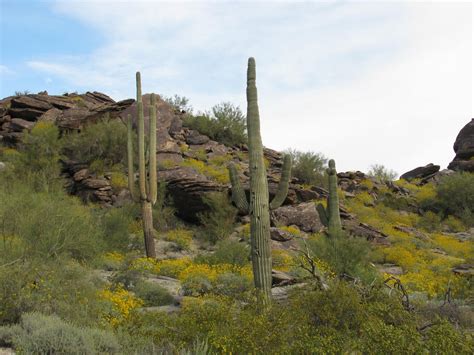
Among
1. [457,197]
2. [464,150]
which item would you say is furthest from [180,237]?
[464,150]

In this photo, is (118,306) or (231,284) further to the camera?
(231,284)

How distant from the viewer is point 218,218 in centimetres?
1905

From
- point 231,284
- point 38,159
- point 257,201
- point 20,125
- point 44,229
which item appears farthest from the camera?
point 20,125

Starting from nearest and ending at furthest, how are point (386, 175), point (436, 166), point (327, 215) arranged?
1. point (327, 215)
2. point (436, 166)
3. point (386, 175)

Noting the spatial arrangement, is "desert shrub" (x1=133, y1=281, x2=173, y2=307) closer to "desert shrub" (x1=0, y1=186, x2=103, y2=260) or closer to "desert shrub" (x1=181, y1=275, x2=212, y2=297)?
"desert shrub" (x1=181, y1=275, x2=212, y2=297)

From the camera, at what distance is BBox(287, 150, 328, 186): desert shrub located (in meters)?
27.8

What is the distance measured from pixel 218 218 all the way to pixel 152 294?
854 centimetres

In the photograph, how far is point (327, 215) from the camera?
51.8ft

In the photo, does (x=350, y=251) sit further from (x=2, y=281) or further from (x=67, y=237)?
(x=2, y=281)

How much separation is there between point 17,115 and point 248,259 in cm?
1753

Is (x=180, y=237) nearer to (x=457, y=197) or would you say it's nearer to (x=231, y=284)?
(x=231, y=284)

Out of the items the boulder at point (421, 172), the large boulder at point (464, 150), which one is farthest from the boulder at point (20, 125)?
the large boulder at point (464, 150)

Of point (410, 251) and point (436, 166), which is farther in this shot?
point (436, 166)

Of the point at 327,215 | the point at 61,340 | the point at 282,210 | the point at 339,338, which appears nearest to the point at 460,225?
the point at 282,210
